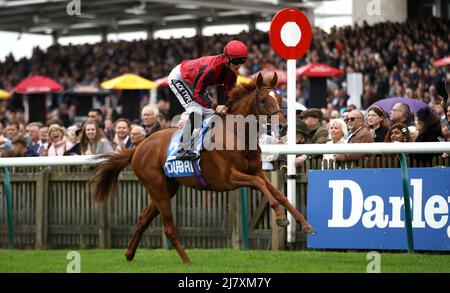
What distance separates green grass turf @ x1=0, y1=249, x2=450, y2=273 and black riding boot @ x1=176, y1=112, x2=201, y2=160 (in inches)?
37.5

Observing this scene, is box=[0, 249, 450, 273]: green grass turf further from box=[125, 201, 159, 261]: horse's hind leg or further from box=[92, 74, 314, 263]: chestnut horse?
box=[92, 74, 314, 263]: chestnut horse

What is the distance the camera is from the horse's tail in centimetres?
988

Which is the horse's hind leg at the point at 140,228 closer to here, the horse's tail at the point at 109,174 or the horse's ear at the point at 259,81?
the horse's tail at the point at 109,174

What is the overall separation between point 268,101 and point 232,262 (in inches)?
57.5

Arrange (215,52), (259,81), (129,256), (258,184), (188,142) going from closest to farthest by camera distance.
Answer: (258,184), (259,81), (188,142), (129,256), (215,52)

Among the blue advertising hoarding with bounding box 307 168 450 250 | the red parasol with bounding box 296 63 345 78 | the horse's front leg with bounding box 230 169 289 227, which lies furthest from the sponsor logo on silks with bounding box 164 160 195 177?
the red parasol with bounding box 296 63 345 78

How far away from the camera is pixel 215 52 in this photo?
27.0 m

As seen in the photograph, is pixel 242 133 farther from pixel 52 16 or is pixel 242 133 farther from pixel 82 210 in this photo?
pixel 52 16

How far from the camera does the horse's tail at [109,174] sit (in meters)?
9.88

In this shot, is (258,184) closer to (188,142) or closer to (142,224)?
(188,142)

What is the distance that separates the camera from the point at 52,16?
33312 millimetres

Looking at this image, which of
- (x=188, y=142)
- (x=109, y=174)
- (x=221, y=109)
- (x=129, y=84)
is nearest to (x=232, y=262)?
(x=188, y=142)

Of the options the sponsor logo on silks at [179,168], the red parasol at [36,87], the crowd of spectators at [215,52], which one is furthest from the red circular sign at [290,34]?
the red parasol at [36,87]
